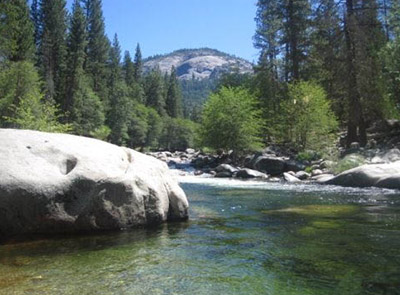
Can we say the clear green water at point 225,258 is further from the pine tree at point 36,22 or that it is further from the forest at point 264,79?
the pine tree at point 36,22

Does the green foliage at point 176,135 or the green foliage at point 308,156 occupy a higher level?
the green foliage at point 176,135

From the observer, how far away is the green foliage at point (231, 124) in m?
30.5

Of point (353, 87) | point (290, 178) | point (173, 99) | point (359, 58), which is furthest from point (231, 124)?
point (173, 99)

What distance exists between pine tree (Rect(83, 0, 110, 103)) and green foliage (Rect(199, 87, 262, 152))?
36423 millimetres

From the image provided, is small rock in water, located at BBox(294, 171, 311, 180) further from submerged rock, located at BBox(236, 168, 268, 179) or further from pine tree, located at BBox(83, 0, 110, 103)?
pine tree, located at BBox(83, 0, 110, 103)

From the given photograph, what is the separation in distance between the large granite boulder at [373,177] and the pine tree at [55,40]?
43919 mm

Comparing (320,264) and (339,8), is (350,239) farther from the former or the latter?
(339,8)

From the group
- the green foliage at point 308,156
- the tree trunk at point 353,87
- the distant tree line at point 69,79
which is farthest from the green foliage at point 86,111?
the tree trunk at point 353,87

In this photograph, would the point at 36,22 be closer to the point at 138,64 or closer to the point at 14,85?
the point at 14,85

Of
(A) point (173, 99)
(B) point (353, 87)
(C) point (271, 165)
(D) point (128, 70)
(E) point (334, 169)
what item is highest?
(D) point (128, 70)

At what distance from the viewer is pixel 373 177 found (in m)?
15.8

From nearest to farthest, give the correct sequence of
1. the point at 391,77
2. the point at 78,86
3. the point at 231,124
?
1. the point at 391,77
2. the point at 231,124
3. the point at 78,86

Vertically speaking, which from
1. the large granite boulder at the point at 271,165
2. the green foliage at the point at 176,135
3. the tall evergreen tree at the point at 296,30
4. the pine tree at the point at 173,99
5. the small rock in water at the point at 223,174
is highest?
the pine tree at the point at 173,99

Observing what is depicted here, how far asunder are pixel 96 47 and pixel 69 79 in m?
14.7
